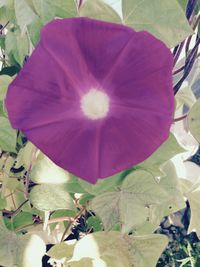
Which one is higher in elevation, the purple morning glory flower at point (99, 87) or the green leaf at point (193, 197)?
the purple morning glory flower at point (99, 87)

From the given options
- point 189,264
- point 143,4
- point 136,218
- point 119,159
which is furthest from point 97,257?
point 189,264

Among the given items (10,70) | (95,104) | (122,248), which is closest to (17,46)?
(10,70)

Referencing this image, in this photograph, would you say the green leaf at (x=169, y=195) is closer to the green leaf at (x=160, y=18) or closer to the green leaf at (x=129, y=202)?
the green leaf at (x=129, y=202)

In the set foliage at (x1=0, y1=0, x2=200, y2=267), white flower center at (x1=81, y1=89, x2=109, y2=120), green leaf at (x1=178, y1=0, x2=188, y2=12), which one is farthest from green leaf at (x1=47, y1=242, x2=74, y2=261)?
green leaf at (x1=178, y1=0, x2=188, y2=12)

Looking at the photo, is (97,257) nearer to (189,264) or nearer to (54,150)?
(54,150)

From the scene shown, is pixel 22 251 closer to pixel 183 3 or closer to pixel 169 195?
pixel 169 195

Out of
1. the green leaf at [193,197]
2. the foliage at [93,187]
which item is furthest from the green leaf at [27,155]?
the green leaf at [193,197]

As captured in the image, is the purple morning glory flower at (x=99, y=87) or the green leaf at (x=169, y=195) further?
the green leaf at (x=169, y=195)
